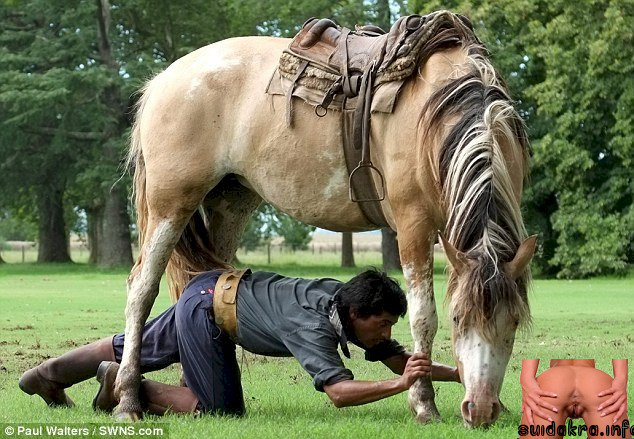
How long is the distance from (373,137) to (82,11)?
30.5m

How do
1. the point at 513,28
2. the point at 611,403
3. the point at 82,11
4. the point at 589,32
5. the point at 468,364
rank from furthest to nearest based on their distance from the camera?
the point at 82,11, the point at 513,28, the point at 589,32, the point at 468,364, the point at 611,403

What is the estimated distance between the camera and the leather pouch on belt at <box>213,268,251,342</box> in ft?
A: 21.3

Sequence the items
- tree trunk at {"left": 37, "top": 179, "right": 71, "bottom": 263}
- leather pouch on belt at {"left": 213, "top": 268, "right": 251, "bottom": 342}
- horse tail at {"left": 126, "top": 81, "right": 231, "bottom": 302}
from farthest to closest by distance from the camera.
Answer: tree trunk at {"left": 37, "top": 179, "right": 71, "bottom": 263}
horse tail at {"left": 126, "top": 81, "right": 231, "bottom": 302}
leather pouch on belt at {"left": 213, "top": 268, "right": 251, "bottom": 342}

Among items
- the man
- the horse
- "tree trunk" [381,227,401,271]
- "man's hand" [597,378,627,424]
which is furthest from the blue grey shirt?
"tree trunk" [381,227,401,271]

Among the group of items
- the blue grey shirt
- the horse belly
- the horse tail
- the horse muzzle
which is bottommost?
the horse muzzle

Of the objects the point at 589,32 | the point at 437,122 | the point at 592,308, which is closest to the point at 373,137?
the point at 437,122

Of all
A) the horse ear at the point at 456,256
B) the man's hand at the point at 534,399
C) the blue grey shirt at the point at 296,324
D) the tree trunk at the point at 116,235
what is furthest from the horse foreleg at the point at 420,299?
the tree trunk at the point at 116,235

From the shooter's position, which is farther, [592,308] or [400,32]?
[592,308]

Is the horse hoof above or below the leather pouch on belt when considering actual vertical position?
below

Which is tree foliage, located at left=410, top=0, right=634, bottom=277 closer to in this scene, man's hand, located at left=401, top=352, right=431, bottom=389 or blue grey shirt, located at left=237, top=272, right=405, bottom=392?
blue grey shirt, located at left=237, top=272, right=405, bottom=392

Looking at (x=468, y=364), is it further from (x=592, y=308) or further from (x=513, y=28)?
(x=513, y=28)

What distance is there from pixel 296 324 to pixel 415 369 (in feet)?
2.67

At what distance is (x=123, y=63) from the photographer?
3712 centimetres

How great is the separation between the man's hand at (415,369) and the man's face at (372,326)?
348 mm
